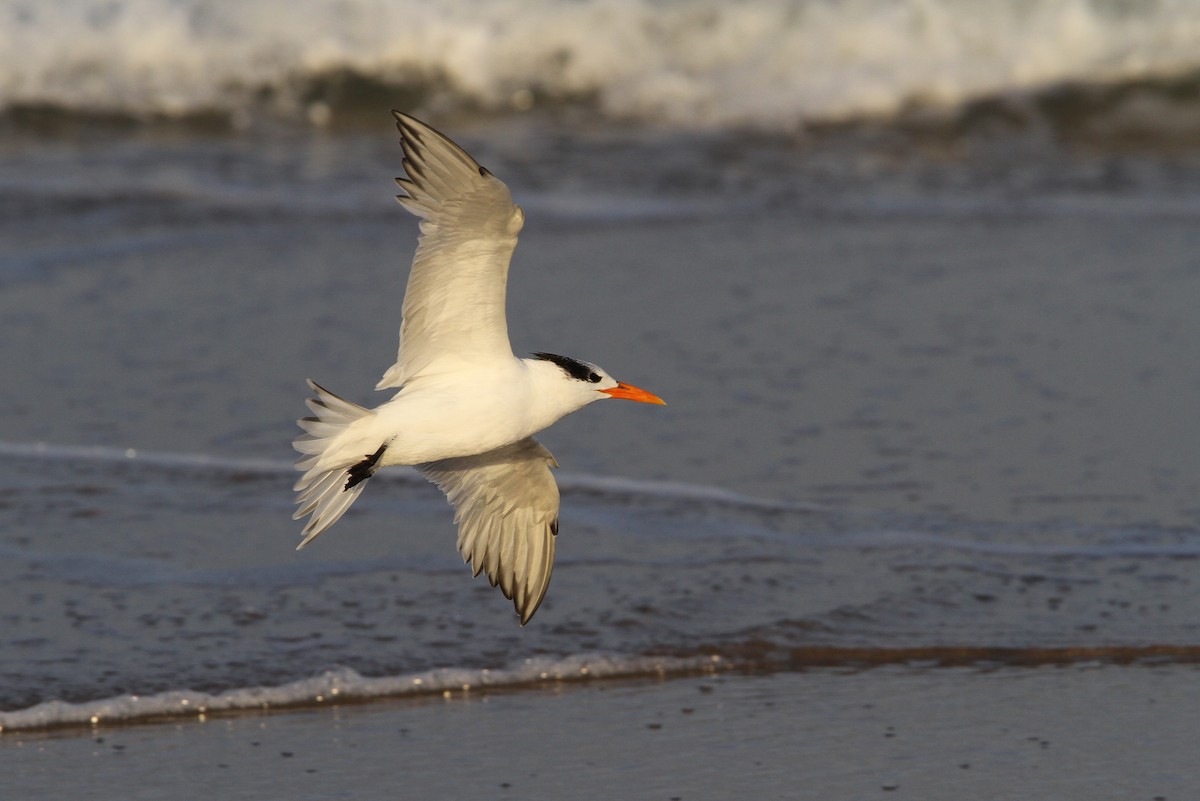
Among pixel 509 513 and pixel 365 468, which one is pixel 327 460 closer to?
pixel 365 468

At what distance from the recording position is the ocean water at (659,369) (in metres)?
4.82

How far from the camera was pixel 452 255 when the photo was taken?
4422mm

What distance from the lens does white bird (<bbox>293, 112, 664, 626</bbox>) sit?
4301mm

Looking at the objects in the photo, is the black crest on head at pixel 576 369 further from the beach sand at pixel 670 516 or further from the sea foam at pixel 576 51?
the sea foam at pixel 576 51

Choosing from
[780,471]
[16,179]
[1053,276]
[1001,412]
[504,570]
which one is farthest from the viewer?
[16,179]

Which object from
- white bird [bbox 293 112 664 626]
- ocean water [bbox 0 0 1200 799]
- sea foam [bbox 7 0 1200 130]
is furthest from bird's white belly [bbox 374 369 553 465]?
sea foam [bbox 7 0 1200 130]

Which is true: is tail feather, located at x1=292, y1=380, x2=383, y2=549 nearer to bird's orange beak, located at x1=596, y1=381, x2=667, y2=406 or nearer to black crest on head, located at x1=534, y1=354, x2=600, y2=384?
black crest on head, located at x1=534, y1=354, x2=600, y2=384

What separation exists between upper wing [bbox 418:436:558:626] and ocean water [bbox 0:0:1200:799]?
0.25 metres

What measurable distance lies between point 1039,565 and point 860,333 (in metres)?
2.15

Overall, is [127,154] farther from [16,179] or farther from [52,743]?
[52,743]

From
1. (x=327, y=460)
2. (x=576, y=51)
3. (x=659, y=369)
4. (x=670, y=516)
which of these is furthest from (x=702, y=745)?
(x=576, y=51)

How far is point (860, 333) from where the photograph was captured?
7520 millimetres

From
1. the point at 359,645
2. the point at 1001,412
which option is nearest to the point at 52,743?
the point at 359,645

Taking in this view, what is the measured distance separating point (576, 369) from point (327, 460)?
71 centimetres
